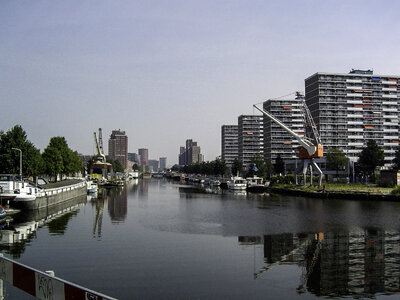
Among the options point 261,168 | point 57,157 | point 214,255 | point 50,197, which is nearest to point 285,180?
point 261,168

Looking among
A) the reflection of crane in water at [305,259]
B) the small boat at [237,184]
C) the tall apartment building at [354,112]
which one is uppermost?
the tall apartment building at [354,112]

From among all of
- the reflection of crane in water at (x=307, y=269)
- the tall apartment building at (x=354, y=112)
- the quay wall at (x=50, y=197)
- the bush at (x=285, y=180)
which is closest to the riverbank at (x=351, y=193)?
the bush at (x=285, y=180)

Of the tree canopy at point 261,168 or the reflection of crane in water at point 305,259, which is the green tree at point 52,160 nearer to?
the reflection of crane in water at point 305,259

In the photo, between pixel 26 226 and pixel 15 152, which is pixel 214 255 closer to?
pixel 26 226

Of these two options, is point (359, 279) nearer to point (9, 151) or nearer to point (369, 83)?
point (9, 151)

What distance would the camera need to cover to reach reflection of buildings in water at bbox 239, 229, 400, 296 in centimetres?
2050

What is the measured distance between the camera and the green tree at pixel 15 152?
70.9 metres

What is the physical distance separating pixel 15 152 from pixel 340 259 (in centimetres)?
6209

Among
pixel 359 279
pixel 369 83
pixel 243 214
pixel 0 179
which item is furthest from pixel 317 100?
pixel 359 279

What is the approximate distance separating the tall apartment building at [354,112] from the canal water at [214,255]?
122m

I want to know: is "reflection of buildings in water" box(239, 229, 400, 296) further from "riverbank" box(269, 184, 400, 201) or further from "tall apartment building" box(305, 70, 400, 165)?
"tall apartment building" box(305, 70, 400, 165)

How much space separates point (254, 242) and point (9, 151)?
53.9 metres

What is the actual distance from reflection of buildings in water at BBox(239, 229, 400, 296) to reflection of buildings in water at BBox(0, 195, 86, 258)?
1783 centimetres

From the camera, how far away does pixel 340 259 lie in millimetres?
26672
